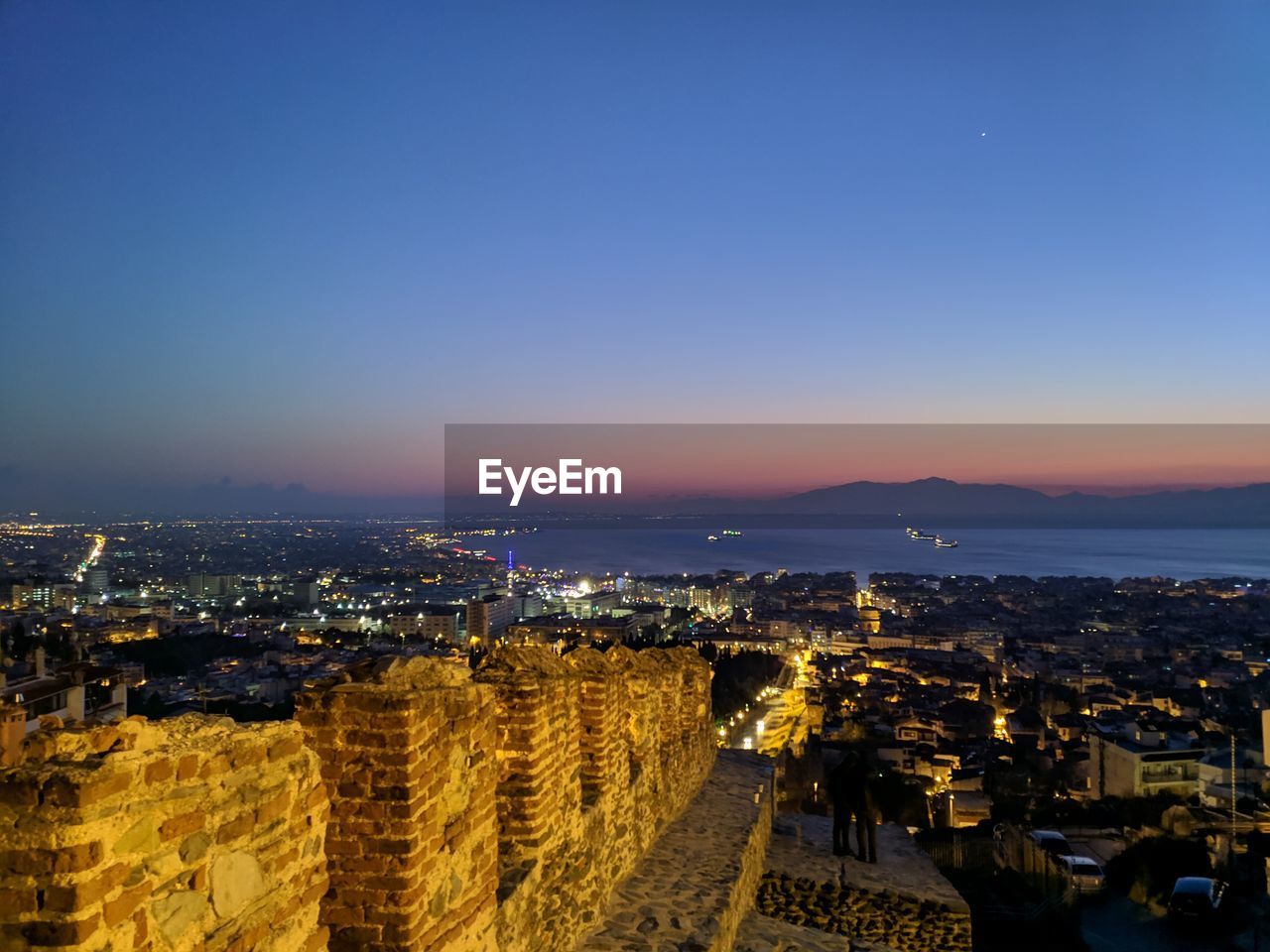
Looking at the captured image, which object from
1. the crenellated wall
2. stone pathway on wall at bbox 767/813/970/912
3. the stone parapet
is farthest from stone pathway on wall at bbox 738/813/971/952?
the stone parapet

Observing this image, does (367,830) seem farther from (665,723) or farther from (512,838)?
(665,723)

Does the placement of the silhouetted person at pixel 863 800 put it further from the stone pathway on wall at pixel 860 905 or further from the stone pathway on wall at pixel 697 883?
the stone pathway on wall at pixel 697 883

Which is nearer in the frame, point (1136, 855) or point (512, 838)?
point (512, 838)

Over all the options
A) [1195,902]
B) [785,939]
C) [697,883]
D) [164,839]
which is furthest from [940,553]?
[164,839]

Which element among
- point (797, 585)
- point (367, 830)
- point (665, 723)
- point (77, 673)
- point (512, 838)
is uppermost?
point (367, 830)

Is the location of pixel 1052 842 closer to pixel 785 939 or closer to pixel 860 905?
pixel 860 905

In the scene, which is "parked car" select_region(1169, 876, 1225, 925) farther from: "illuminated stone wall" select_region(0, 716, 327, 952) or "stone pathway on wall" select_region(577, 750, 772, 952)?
"illuminated stone wall" select_region(0, 716, 327, 952)

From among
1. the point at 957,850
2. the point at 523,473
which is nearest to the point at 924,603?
the point at 957,850

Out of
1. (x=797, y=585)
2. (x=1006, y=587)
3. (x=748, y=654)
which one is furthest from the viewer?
(x=797, y=585)
